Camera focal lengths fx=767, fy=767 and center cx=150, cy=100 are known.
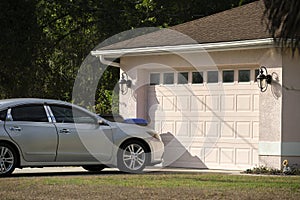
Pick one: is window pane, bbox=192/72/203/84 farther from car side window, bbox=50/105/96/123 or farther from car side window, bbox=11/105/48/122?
car side window, bbox=11/105/48/122

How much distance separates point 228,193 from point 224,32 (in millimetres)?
6408

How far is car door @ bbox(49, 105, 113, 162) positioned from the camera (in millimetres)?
15047

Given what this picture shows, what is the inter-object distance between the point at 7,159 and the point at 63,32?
18102mm

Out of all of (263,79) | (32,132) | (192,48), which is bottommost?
(32,132)

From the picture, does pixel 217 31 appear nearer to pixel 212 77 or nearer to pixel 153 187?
pixel 212 77

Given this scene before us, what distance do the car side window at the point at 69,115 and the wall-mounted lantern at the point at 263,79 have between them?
3631 millimetres

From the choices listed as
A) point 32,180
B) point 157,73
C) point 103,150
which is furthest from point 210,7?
point 32,180

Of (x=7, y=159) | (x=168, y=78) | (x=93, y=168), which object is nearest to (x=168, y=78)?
(x=168, y=78)

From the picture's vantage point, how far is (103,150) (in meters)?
15.4

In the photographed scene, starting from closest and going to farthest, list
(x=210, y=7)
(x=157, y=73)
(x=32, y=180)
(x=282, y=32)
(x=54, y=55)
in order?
1. (x=282, y=32)
2. (x=32, y=180)
3. (x=157, y=73)
4. (x=210, y=7)
5. (x=54, y=55)

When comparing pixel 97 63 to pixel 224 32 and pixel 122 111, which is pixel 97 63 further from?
pixel 224 32

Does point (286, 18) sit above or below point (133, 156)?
above

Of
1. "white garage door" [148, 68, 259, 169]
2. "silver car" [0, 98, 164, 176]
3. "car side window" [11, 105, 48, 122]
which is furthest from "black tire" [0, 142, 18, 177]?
"white garage door" [148, 68, 259, 169]

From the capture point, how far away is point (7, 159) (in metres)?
14.5
